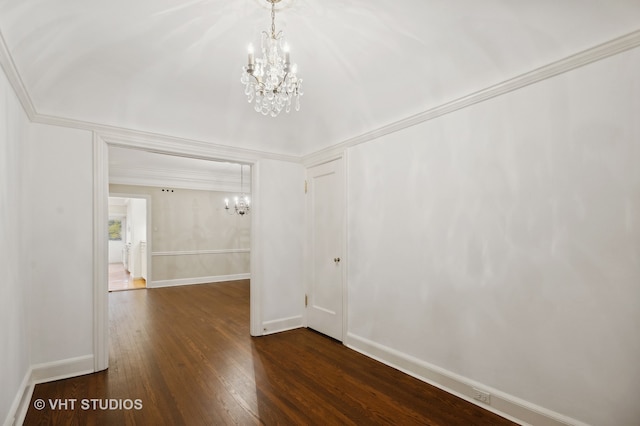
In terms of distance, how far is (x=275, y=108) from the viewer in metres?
2.28

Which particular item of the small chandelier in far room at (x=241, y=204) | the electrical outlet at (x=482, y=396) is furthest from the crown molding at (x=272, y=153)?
the small chandelier in far room at (x=241, y=204)

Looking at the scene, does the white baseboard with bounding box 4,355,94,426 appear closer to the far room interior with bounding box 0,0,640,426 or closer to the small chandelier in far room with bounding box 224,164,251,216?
the far room interior with bounding box 0,0,640,426

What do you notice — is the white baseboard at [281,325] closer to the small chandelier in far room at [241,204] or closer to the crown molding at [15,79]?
the crown molding at [15,79]

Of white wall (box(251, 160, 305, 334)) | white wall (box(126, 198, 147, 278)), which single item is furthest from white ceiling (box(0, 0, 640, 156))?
white wall (box(126, 198, 147, 278))

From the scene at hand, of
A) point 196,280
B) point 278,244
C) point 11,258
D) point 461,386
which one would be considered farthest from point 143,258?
point 461,386

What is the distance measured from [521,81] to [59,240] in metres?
4.01

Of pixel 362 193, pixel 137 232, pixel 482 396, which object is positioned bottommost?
pixel 482 396

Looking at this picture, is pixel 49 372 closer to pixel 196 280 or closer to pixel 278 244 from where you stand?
pixel 278 244

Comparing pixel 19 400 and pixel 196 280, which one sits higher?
pixel 19 400

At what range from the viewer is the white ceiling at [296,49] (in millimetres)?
1935

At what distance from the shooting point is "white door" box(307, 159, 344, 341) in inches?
152

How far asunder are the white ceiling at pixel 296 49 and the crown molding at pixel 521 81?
0.05m

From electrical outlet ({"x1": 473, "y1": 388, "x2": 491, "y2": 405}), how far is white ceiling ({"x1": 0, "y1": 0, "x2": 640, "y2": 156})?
7.55ft

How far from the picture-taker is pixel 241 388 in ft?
8.77
